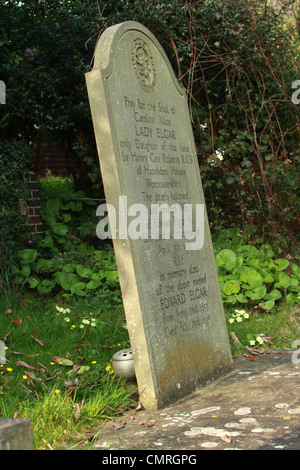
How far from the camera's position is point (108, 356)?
147 inches

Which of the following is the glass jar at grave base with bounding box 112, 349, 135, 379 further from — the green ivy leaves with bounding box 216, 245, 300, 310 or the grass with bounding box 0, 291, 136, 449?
the green ivy leaves with bounding box 216, 245, 300, 310

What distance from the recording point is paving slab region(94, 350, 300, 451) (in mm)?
2441

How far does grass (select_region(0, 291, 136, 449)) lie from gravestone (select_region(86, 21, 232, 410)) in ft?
1.09

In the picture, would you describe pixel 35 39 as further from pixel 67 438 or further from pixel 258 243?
pixel 67 438

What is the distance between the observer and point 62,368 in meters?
3.48

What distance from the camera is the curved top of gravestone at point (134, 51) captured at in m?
3.19

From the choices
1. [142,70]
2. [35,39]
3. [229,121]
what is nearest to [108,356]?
[142,70]

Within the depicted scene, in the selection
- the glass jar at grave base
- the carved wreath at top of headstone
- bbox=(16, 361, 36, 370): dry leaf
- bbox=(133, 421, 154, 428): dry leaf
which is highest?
the carved wreath at top of headstone

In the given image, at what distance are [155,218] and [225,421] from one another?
1.24m

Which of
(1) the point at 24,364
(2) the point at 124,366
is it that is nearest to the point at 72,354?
(1) the point at 24,364

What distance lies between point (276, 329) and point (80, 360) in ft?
5.75

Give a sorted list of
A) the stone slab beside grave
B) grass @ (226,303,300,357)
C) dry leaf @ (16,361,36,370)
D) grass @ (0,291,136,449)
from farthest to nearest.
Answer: grass @ (226,303,300,357)
dry leaf @ (16,361,36,370)
grass @ (0,291,136,449)
the stone slab beside grave

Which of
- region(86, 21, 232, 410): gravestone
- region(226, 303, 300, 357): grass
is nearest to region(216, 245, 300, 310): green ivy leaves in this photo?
region(226, 303, 300, 357): grass

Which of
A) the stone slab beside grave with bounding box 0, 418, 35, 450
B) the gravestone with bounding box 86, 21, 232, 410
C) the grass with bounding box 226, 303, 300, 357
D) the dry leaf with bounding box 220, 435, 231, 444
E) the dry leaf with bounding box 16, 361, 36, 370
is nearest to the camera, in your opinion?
the stone slab beside grave with bounding box 0, 418, 35, 450
